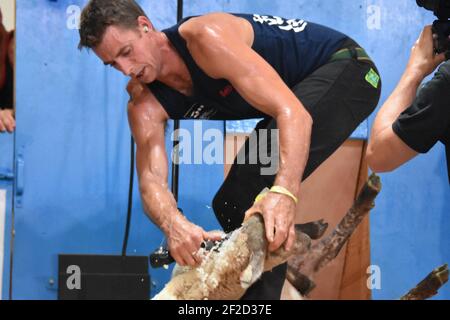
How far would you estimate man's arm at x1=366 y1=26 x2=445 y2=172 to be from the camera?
147 cm

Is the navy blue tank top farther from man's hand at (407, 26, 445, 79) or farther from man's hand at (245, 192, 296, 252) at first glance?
man's hand at (245, 192, 296, 252)

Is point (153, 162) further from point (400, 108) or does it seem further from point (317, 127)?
point (400, 108)

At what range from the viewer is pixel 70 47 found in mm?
2016

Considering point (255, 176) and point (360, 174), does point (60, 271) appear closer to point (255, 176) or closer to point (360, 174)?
point (255, 176)

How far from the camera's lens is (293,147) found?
47.6 inches

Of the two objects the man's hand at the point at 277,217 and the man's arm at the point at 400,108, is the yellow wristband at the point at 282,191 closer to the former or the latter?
the man's hand at the point at 277,217

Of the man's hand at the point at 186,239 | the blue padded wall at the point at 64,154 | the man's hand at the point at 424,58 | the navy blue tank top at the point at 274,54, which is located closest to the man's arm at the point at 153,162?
the man's hand at the point at 186,239

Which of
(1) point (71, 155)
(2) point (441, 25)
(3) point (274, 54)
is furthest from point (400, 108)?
(1) point (71, 155)

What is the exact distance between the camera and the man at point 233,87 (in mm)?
1303

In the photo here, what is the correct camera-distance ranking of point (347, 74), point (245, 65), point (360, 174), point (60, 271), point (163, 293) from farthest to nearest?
point (360, 174) → point (60, 271) → point (347, 74) → point (245, 65) → point (163, 293)

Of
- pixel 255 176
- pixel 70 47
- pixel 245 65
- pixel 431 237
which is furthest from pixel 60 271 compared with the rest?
pixel 431 237

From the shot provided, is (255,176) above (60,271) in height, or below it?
above

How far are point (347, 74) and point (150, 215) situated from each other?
53 cm

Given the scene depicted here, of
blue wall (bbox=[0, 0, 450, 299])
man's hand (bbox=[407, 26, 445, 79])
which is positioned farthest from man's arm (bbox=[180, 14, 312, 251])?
blue wall (bbox=[0, 0, 450, 299])
